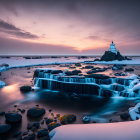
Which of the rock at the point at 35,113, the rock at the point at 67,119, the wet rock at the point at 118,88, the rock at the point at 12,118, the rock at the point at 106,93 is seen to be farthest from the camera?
the wet rock at the point at 118,88

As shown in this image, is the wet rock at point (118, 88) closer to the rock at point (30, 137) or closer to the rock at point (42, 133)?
the rock at point (42, 133)

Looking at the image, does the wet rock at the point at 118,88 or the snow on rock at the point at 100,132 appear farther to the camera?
the wet rock at the point at 118,88

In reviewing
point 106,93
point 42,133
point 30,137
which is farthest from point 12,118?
point 106,93

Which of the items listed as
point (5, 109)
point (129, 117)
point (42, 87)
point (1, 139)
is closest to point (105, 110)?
point (129, 117)

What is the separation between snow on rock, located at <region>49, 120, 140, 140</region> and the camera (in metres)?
3.90

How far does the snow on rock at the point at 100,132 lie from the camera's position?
3.90 metres

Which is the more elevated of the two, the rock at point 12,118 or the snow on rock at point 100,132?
the snow on rock at point 100,132

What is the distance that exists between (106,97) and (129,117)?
549cm

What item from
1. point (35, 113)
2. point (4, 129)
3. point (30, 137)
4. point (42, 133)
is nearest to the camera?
point (30, 137)

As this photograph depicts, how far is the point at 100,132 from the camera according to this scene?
4227 mm

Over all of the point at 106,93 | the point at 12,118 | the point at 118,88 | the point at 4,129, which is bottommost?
the point at 4,129

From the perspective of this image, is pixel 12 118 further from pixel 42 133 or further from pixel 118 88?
pixel 118 88

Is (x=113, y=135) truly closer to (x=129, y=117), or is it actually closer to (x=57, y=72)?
(x=129, y=117)

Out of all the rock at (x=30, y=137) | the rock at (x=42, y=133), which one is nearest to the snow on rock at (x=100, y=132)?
the rock at (x=42, y=133)
